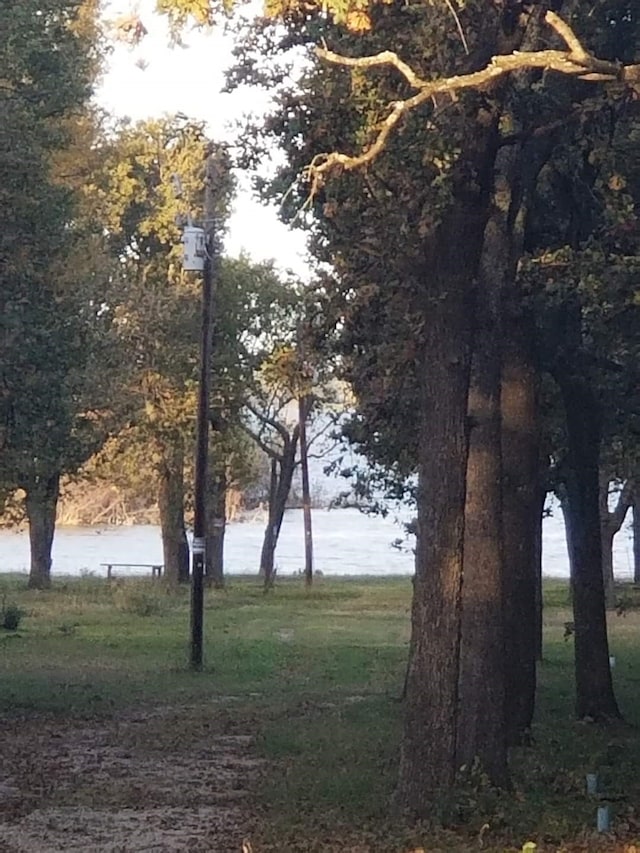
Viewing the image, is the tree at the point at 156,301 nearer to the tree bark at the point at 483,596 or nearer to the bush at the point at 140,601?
the bush at the point at 140,601

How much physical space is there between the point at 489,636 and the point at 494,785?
1.11m

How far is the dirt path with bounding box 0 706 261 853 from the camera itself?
38.7 ft

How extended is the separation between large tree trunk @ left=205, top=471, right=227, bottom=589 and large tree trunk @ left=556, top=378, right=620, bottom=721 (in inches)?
1367

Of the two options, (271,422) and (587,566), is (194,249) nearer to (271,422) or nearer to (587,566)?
(587,566)

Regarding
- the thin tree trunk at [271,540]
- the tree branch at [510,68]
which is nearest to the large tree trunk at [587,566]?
the tree branch at [510,68]

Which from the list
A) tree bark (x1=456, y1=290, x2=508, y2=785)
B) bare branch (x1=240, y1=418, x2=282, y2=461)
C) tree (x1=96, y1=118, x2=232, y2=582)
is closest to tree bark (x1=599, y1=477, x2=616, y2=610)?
tree (x1=96, y1=118, x2=232, y2=582)

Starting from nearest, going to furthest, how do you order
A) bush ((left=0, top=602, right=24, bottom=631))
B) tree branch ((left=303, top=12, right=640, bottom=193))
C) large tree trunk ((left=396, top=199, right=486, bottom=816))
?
tree branch ((left=303, top=12, right=640, bottom=193)), large tree trunk ((left=396, top=199, right=486, bottom=816)), bush ((left=0, top=602, right=24, bottom=631))

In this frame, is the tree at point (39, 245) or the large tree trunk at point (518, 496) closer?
the large tree trunk at point (518, 496)

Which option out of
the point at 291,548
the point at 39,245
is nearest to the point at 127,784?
the point at 39,245

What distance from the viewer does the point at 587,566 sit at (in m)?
18.7

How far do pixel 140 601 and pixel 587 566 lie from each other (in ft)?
73.2

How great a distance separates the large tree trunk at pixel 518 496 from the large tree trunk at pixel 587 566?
9.80 feet

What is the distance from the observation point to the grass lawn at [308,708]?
1138 centimetres

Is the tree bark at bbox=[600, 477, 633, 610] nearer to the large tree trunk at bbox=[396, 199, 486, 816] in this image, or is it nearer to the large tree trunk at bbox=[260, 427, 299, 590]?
the large tree trunk at bbox=[260, 427, 299, 590]
